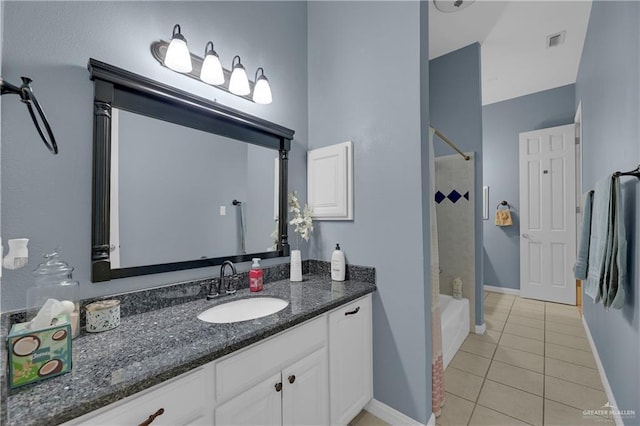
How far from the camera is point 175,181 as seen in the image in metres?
1.41

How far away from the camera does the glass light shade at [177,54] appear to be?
1.30m

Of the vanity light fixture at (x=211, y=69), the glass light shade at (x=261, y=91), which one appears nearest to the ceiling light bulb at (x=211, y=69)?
the vanity light fixture at (x=211, y=69)

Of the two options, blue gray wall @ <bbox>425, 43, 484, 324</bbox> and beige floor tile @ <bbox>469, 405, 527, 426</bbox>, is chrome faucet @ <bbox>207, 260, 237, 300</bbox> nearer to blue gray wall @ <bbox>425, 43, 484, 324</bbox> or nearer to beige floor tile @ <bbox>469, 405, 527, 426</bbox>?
beige floor tile @ <bbox>469, 405, 527, 426</bbox>

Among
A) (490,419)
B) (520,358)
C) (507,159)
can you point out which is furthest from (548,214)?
(490,419)

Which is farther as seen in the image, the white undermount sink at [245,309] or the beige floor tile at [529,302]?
the beige floor tile at [529,302]

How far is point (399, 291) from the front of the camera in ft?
5.36

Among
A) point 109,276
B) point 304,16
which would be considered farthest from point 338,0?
point 109,276

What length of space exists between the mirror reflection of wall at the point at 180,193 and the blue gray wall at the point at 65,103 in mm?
112

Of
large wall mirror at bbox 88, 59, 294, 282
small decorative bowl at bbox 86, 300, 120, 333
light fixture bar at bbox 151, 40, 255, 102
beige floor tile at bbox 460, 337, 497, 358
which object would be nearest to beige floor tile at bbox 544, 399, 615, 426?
beige floor tile at bbox 460, 337, 497, 358

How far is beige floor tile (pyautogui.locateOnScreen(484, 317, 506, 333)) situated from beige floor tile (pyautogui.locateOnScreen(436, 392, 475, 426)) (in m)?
1.52

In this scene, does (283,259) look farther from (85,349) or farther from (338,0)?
(338,0)

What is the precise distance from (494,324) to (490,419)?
→ 181 centimetres

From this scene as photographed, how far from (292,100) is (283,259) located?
118 cm

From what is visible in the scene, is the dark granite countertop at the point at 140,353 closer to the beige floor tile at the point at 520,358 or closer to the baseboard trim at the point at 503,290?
the beige floor tile at the point at 520,358
